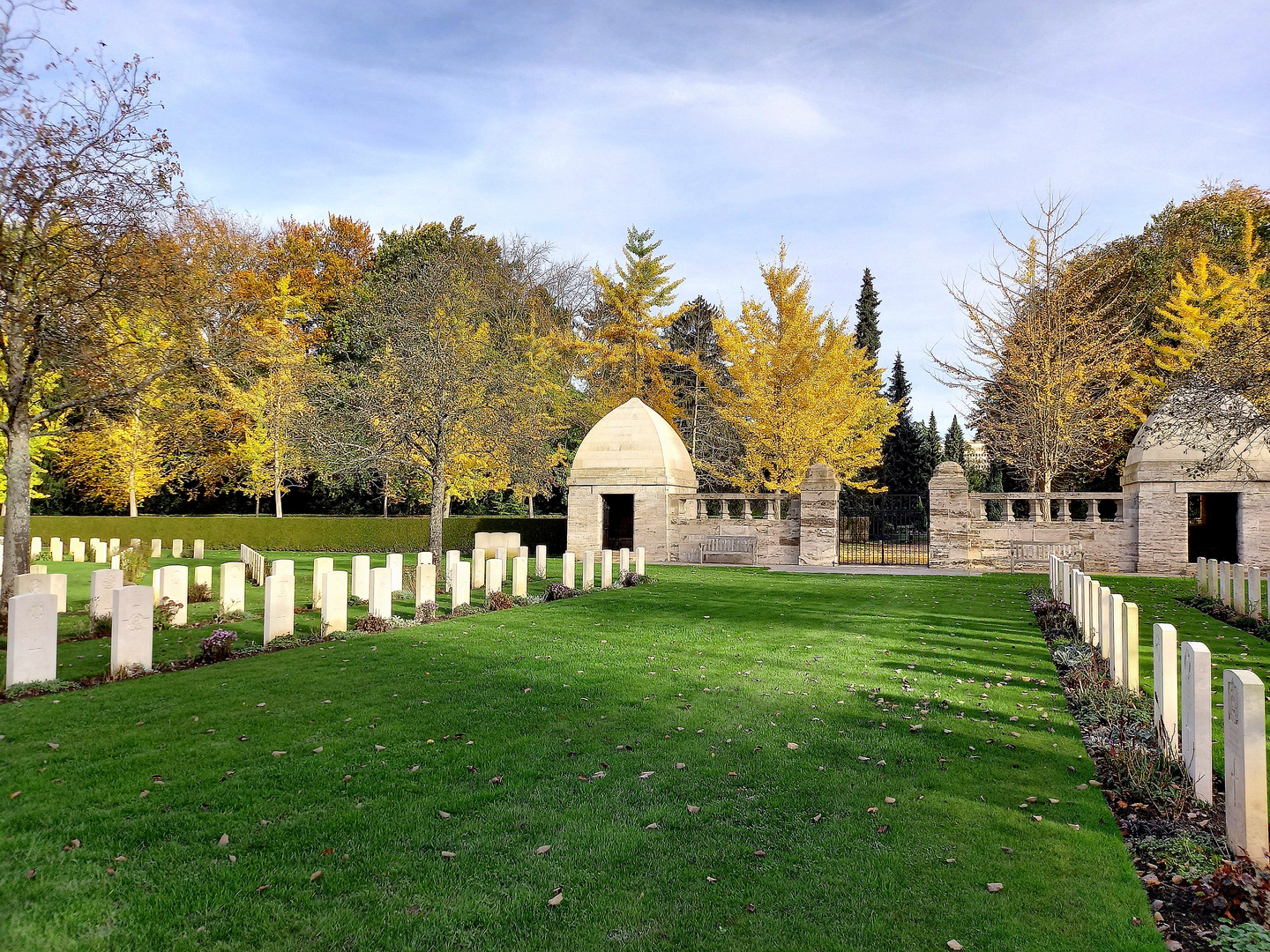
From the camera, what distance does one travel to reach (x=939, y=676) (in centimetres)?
812

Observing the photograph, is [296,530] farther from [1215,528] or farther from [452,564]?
[1215,528]

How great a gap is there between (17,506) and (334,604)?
5.38 meters

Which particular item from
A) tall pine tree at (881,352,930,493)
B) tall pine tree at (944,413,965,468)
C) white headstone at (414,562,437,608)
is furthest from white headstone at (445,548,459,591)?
tall pine tree at (944,413,965,468)

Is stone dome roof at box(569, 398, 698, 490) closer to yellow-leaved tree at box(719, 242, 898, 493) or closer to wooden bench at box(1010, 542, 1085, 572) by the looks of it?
yellow-leaved tree at box(719, 242, 898, 493)

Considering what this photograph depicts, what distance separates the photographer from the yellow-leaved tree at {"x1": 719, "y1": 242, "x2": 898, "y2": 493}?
28000 mm

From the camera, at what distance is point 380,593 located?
11.2m

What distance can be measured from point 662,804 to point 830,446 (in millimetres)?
25256

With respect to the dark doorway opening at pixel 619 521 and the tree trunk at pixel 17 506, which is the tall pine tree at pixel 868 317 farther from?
the tree trunk at pixel 17 506

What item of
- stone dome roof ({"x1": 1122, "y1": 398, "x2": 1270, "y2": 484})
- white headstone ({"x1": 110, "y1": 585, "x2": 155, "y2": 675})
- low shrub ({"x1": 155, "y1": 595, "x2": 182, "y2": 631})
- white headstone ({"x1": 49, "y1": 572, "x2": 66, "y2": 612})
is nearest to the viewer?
white headstone ({"x1": 110, "y1": 585, "x2": 155, "y2": 675})

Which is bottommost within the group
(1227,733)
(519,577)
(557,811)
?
(557,811)

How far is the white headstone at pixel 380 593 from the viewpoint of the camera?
440 inches

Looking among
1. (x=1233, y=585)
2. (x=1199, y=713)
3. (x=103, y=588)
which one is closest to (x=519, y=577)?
(x=103, y=588)

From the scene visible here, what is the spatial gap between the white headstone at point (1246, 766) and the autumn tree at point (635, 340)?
33.0 metres

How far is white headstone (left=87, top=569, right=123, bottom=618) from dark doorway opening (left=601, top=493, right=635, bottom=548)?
59.1ft
